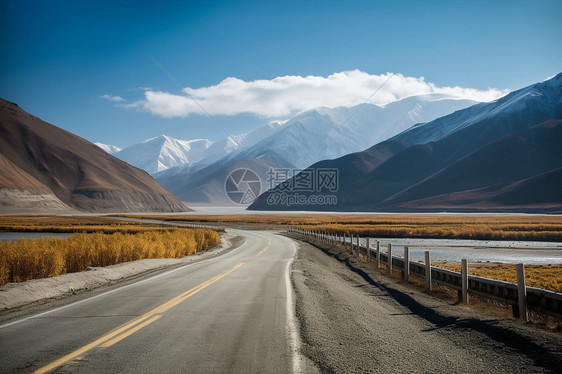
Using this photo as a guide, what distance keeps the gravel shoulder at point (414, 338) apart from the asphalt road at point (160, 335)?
1.81ft

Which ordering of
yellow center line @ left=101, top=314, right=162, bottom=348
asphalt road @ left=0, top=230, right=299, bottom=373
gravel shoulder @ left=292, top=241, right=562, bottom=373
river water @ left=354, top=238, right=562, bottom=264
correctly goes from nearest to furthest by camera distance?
1. asphalt road @ left=0, top=230, right=299, bottom=373
2. gravel shoulder @ left=292, top=241, right=562, bottom=373
3. yellow center line @ left=101, top=314, right=162, bottom=348
4. river water @ left=354, top=238, right=562, bottom=264

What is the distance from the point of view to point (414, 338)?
7.45m

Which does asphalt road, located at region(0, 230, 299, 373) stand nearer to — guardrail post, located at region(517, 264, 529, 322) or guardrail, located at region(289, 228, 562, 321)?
guardrail, located at region(289, 228, 562, 321)

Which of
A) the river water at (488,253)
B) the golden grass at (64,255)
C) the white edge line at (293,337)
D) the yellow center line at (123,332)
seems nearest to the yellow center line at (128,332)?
the yellow center line at (123,332)

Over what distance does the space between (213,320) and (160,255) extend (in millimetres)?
17813

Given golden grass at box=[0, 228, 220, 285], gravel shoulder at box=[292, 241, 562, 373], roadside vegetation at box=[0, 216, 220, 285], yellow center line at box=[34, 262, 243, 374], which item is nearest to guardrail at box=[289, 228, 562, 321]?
gravel shoulder at box=[292, 241, 562, 373]

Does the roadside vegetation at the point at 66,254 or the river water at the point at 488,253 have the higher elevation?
the roadside vegetation at the point at 66,254

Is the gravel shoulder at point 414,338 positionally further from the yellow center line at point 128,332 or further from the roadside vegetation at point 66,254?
the roadside vegetation at point 66,254

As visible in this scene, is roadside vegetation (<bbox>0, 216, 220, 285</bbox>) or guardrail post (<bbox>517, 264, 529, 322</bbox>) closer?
guardrail post (<bbox>517, 264, 529, 322</bbox>)

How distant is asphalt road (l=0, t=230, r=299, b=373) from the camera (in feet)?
18.6

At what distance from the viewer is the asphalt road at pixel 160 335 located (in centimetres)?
567

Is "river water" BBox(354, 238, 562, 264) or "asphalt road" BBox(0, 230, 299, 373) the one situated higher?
"asphalt road" BBox(0, 230, 299, 373)

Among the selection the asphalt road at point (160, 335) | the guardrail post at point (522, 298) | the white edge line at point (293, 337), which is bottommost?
the white edge line at point (293, 337)

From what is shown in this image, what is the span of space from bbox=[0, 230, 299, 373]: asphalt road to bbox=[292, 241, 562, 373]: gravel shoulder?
55 cm
